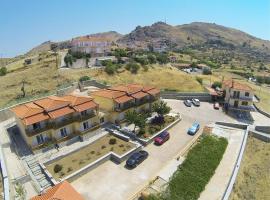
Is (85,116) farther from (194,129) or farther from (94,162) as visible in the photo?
(194,129)

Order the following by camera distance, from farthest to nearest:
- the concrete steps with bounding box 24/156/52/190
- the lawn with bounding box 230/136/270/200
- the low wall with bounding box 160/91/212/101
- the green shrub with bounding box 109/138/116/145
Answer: the low wall with bounding box 160/91/212/101
the green shrub with bounding box 109/138/116/145
the lawn with bounding box 230/136/270/200
the concrete steps with bounding box 24/156/52/190

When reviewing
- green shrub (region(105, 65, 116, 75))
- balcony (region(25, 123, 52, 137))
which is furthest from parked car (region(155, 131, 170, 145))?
green shrub (region(105, 65, 116, 75))

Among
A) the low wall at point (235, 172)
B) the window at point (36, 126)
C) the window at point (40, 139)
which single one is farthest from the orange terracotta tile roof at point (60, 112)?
the low wall at point (235, 172)

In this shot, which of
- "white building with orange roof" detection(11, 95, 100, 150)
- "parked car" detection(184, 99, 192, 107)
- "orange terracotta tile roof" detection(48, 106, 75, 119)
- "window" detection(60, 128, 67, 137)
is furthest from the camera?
"parked car" detection(184, 99, 192, 107)

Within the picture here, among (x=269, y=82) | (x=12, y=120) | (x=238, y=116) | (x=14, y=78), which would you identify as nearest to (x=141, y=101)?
(x=238, y=116)

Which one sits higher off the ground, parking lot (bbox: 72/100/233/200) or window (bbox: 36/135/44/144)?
window (bbox: 36/135/44/144)

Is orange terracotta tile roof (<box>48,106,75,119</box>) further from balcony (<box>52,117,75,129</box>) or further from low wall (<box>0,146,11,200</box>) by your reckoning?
low wall (<box>0,146,11,200</box>)
